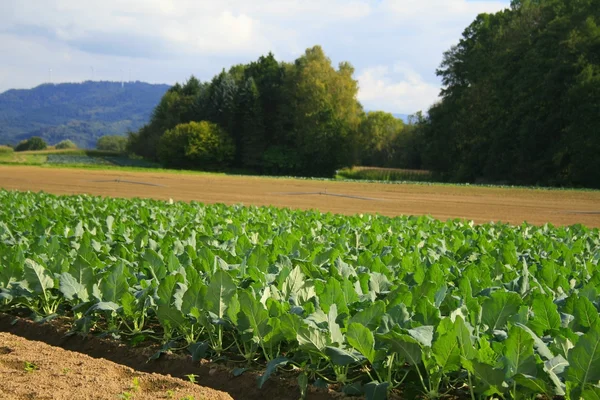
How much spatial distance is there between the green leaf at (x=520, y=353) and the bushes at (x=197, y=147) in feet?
239

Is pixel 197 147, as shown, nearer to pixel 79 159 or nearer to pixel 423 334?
pixel 79 159

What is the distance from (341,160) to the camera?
248 ft

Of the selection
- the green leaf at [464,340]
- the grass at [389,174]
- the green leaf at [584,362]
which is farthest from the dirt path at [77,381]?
the grass at [389,174]

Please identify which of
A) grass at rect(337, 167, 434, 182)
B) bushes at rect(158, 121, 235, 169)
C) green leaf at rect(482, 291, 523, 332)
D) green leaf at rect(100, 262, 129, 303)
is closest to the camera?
green leaf at rect(482, 291, 523, 332)

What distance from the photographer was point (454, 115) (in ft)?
210

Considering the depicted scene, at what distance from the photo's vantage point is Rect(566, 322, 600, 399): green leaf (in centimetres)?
311

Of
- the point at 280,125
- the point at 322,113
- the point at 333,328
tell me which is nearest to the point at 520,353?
the point at 333,328

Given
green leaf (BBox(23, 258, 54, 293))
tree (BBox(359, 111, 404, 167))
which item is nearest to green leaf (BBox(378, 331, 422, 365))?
green leaf (BBox(23, 258, 54, 293))

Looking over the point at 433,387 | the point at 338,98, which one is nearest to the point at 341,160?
the point at 338,98

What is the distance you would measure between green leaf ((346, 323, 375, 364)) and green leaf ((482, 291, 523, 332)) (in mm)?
899

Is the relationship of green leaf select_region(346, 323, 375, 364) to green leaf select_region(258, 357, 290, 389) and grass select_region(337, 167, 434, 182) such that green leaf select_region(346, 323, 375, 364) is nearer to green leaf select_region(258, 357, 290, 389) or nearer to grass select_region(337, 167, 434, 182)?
green leaf select_region(258, 357, 290, 389)

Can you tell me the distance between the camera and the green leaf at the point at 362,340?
3535 millimetres

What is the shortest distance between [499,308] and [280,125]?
252 ft

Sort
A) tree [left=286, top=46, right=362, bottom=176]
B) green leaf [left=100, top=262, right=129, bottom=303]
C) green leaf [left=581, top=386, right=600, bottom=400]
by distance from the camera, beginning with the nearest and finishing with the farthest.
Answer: green leaf [left=581, top=386, right=600, bottom=400] < green leaf [left=100, top=262, right=129, bottom=303] < tree [left=286, top=46, right=362, bottom=176]
